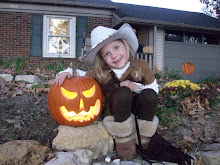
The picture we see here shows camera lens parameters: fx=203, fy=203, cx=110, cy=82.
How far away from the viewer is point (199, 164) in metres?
2.10

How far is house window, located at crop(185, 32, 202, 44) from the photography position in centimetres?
962

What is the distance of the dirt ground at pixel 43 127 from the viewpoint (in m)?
2.12

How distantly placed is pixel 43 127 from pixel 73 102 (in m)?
0.55

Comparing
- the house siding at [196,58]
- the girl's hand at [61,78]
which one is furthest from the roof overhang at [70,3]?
the girl's hand at [61,78]

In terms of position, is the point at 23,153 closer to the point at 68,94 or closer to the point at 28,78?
the point at 68,94

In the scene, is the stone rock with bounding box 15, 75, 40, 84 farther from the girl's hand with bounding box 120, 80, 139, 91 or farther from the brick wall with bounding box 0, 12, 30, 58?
the brick wall with bounding box 0, 12, 30, 58

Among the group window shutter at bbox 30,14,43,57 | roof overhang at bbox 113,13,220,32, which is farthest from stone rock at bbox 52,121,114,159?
window shutter at bbox 30,14,43,57

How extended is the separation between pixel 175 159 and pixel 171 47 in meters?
7.68

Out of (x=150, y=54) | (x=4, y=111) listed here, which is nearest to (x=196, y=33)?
(x=150, y=54)

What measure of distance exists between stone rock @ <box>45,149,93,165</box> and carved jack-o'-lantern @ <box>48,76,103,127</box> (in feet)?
1.11

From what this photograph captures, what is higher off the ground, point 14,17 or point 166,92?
point 14,17

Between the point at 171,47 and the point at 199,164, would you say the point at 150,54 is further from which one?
the point at 199,164

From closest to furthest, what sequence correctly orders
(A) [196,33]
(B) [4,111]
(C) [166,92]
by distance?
(B) [4,111], (C) [166,92], (A) [196,33]

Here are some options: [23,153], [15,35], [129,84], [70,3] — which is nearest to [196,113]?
[129,84]
